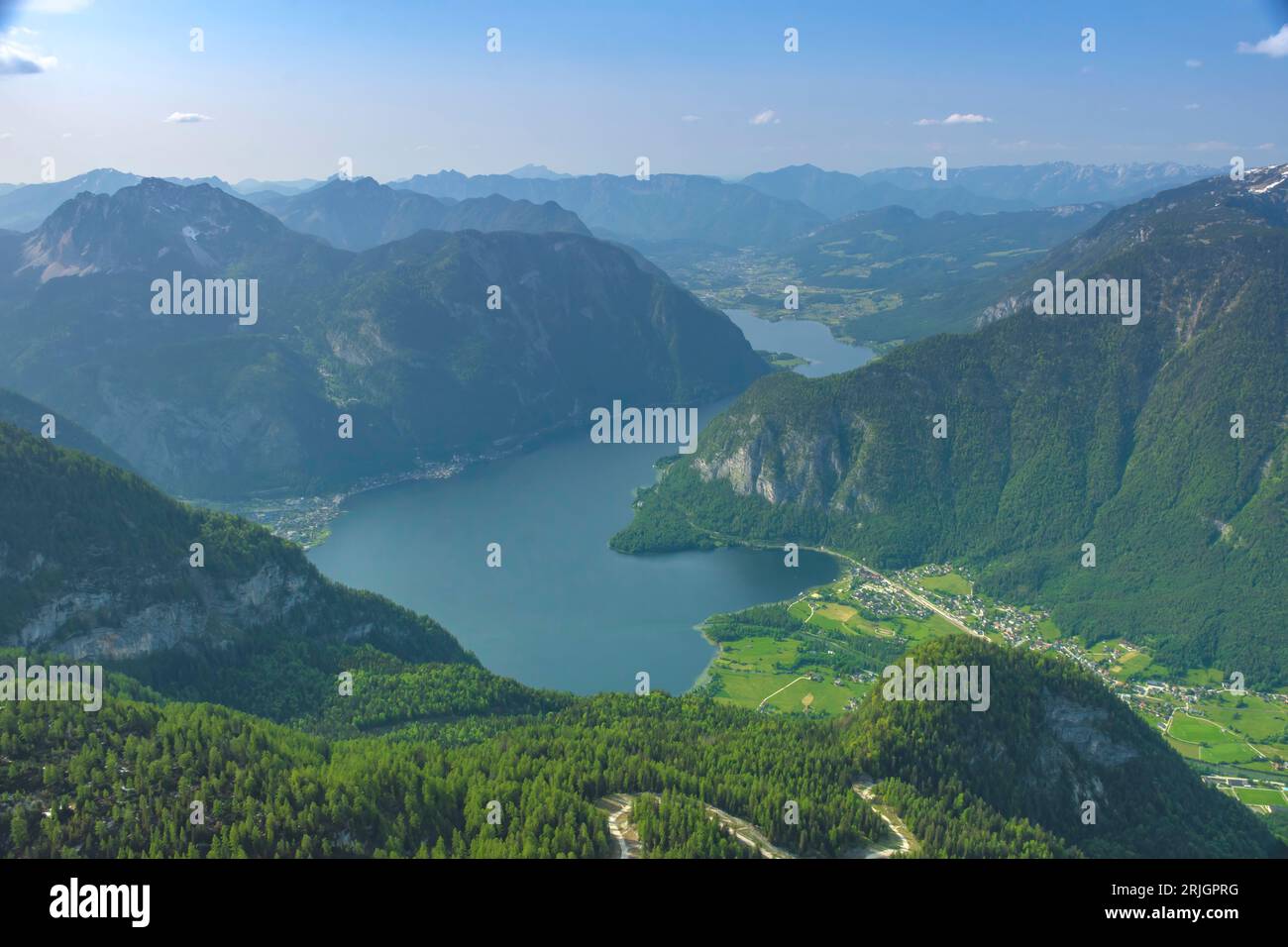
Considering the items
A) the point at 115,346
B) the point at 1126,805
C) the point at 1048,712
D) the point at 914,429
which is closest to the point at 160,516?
the point at 1048,712

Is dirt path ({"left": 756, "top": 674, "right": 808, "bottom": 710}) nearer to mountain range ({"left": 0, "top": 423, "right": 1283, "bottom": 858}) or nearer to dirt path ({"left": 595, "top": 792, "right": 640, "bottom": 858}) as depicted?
mountain range ({"left": 0, "top": 423, "right": 1283, "bottom": 858})

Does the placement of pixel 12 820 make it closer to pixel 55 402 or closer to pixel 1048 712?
pixel 1048 712

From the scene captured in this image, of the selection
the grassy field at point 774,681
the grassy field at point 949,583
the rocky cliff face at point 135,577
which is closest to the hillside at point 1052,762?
the grassy field at point 774,681

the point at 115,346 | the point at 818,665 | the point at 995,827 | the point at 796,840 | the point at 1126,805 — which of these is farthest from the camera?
the point at 115,346

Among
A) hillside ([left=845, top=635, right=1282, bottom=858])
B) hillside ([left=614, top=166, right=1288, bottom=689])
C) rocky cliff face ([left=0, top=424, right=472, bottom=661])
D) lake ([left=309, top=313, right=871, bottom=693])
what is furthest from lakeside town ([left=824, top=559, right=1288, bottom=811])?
rocky cliff face ([left=0, top=424, right=472, bottom=661])

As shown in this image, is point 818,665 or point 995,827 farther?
point 818,665

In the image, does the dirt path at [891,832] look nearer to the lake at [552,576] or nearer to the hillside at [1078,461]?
the lake at [552,576]
